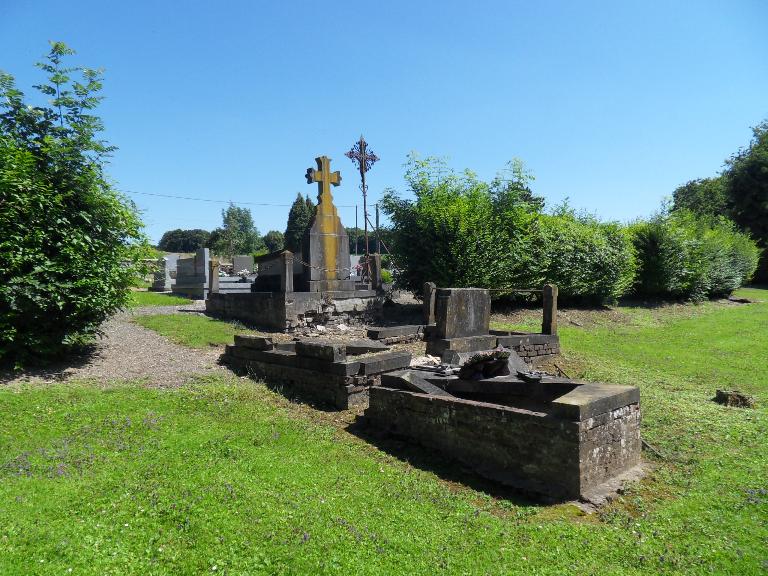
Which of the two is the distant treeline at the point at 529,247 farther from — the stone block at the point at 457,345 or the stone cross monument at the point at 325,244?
the stone block at the point at 457,345

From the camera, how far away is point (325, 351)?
8125 millimetres

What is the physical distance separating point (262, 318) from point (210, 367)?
4933 millimetres

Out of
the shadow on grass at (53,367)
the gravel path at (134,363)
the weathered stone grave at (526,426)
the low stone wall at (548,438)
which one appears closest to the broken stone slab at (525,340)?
the weathered stone grave at (526,426)

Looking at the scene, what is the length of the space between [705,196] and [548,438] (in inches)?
2342

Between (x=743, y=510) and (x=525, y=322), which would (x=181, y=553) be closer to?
(x=743, y=510)

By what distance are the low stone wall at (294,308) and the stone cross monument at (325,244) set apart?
505 millimetres

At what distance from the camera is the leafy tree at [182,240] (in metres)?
78.8

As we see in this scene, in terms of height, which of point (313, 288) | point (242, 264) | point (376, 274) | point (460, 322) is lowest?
point (460, 322)

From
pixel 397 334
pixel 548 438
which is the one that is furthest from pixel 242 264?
pixel 548 438

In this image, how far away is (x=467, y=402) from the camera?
6.04 metres

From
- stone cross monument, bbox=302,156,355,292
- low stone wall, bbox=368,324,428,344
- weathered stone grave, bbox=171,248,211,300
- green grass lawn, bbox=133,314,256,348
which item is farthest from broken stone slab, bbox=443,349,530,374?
weathered stone grave, bbox=171,248,211,300

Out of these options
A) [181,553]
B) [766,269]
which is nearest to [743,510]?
[181,553]

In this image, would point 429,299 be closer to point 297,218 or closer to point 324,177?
point 324,177

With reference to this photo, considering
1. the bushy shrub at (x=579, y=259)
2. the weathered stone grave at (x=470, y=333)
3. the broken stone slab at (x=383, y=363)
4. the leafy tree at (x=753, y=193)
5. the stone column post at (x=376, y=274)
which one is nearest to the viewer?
the broken stone slab at (x=383, y=363)
